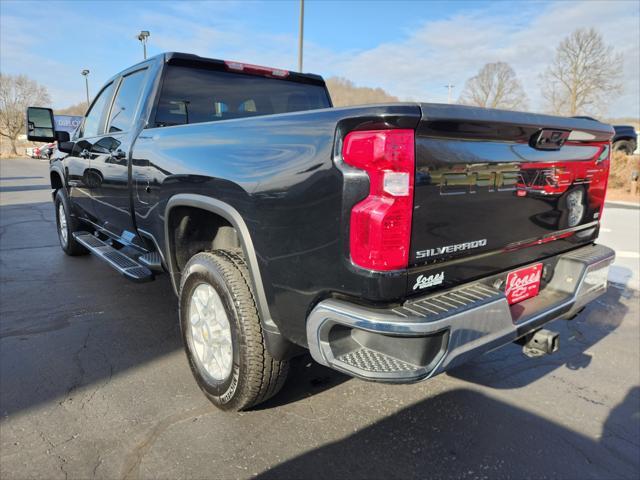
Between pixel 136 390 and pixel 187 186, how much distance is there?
1.32 m

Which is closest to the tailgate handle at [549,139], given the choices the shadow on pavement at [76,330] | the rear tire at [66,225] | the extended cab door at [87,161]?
the shadow on pavement at [76,330]

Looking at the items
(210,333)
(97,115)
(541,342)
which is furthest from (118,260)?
(541,342)

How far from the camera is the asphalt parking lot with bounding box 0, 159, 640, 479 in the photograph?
218 cm

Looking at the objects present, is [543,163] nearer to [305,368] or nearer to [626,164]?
[305,368]

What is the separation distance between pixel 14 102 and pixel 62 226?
48.0 metres

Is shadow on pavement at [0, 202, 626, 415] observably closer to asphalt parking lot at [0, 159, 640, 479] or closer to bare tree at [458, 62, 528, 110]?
asphalt parking lot at [0, 159, 640, 479]

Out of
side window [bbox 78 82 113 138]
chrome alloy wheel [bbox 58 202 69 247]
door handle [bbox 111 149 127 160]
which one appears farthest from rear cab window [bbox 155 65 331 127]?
chrome alloy wheel [bbox 58 202 69 247]

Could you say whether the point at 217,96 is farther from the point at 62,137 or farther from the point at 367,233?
the point at 62,137

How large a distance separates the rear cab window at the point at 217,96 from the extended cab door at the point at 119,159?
0.28 metres

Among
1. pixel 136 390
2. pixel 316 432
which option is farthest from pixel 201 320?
pixel 316 432

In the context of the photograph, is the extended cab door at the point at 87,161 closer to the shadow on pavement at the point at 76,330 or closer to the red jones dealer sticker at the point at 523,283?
the shadow on pavement at the point at 76,330

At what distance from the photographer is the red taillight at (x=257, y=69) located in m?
3.72

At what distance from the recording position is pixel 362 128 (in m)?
1.67

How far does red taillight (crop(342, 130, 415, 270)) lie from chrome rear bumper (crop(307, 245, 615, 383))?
8.1 inches
